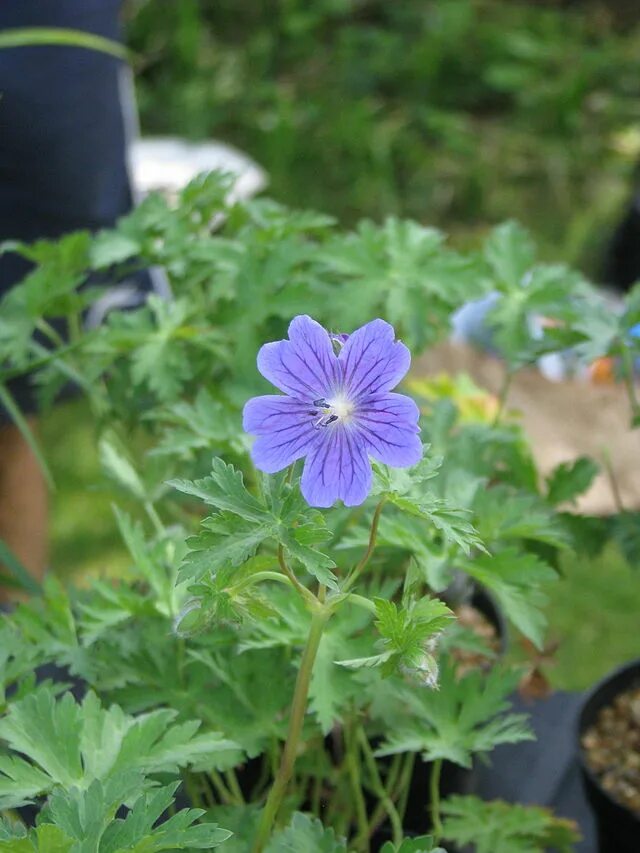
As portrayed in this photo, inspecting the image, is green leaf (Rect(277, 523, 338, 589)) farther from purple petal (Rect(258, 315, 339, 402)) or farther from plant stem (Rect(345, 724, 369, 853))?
plant stem (Rect(345, 724, 369, 853))

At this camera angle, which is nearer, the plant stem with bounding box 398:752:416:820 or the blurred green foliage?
the plant stem with bounding box 398:752:416:820

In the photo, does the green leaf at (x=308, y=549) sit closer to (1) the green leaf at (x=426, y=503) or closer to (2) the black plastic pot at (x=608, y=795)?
(1) the green leaf at (x=426, y=503)

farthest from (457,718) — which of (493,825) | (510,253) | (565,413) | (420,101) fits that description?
(420,101)

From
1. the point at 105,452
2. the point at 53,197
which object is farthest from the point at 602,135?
the point at 105,452

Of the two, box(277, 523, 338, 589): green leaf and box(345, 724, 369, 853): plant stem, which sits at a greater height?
box(277, 523, 338, 589): green leaf

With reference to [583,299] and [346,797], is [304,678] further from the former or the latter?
[583,299]

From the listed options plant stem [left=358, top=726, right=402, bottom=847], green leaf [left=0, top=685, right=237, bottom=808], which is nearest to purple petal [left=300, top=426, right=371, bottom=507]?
green leaf [left=0, top=685, right=237, bottom=808]

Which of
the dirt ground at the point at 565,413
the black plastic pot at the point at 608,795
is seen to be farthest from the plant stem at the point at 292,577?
the dirt ground at the point at 565,413

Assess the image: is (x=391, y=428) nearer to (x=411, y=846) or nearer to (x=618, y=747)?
(x=411, y=846)
